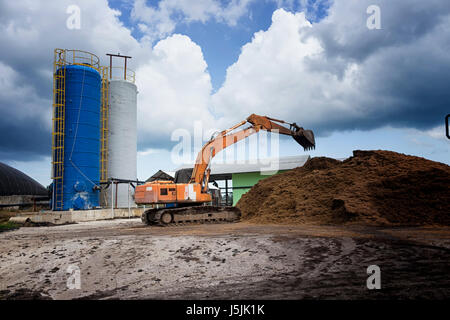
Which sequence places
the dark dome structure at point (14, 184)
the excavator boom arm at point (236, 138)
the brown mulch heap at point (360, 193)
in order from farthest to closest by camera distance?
the dark dome structure at point (14, 184) < the excavator boom arm at point (236, 138) < the brown mulch heap at point (360, 193)

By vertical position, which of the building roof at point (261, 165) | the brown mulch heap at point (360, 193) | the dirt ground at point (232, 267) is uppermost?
the building roof at point (261, 165)

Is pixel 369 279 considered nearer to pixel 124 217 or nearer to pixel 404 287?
pixel 404 287

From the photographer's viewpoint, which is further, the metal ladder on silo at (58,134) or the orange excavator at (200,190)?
the metal ladder on silo at (58,134)

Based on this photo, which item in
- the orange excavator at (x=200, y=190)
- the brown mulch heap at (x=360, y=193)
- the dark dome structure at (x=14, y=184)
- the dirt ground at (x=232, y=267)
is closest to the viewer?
the dirt ground at (x=232, y=267)

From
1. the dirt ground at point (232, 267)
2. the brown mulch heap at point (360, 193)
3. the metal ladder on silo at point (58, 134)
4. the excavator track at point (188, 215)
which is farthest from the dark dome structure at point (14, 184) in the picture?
the dirt ground at point (232, 267)

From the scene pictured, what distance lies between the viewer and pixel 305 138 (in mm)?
17188

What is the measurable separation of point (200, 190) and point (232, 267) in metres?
8.98

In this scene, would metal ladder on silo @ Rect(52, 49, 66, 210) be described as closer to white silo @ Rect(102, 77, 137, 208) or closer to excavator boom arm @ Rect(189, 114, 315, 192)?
white silo @ Rect(102, 77, 137, 208)

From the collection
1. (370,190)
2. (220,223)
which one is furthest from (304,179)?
(220,223)

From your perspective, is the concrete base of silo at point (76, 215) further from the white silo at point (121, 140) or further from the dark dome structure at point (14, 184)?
the dark dome structure at point (14, 184)

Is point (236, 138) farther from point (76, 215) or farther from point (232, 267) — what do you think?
point (76, 215)

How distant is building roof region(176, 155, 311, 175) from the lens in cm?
2786

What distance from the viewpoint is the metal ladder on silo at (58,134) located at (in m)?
25.2
